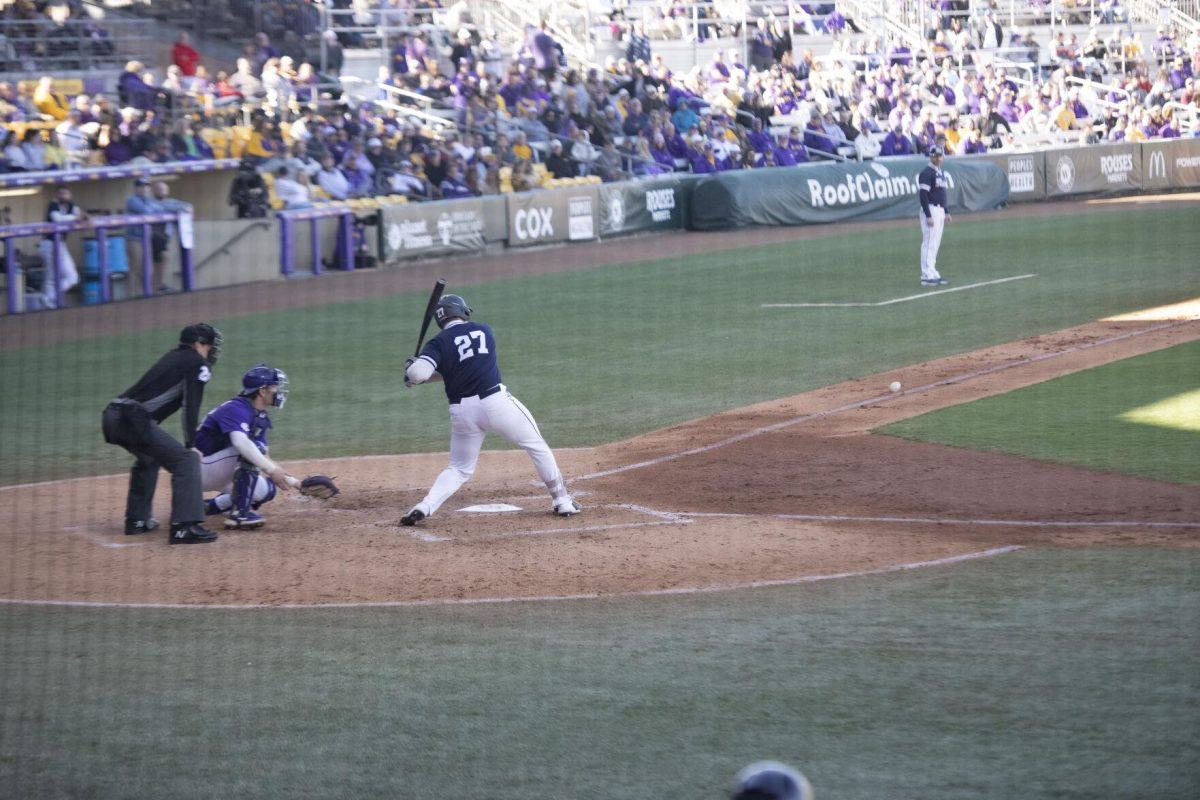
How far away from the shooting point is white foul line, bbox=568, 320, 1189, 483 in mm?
11578

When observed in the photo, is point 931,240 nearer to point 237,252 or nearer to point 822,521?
point 237,252

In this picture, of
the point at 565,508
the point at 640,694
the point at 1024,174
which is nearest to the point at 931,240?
the point at 565,508

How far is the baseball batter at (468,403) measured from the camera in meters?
9.58

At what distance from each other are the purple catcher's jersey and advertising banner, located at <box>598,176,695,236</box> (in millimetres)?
19696

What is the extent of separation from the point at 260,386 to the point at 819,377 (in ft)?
22.9

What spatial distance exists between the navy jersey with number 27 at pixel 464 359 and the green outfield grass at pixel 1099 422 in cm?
405

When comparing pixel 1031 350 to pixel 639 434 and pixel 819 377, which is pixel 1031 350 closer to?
pixel 819 377

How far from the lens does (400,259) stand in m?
25.7

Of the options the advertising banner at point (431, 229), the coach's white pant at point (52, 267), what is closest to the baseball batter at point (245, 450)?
the coach's white pant at point (52, 267)

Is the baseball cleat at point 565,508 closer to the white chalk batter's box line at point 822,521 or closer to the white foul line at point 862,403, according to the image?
the white chalk batter's box line at point 822,521

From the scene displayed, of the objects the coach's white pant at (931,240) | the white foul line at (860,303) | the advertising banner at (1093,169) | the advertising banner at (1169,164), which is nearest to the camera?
the white foul line at (860,303)

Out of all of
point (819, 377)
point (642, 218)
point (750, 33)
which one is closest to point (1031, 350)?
point (819, 377)

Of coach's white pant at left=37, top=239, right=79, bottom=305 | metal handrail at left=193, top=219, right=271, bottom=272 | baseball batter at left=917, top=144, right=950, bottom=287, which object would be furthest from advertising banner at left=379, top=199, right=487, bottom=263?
baseball batter at left=917, top=144, right=950, bottom=287

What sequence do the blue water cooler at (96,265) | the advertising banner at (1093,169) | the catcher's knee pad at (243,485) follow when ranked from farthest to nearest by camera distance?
the advertising banner at (1093,169) → the blue water cooler at (96,265) → the catcher's knee pad at (243,485)
